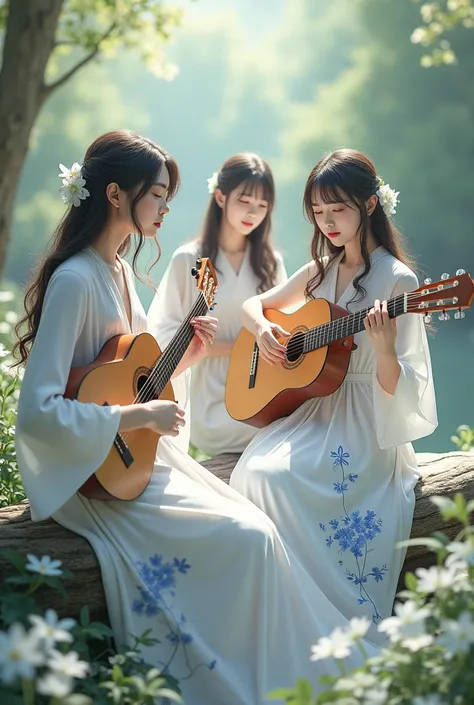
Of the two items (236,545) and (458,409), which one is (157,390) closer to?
(236,545)

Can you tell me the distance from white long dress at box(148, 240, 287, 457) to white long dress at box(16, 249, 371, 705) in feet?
4.97

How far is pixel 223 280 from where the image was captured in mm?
4277

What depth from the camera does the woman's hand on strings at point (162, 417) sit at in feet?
8.24

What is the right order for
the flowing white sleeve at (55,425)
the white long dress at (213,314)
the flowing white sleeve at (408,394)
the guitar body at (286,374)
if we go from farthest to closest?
the white long dress at (213,314)
the guitar body at (286,374)
the flowing white sleeve at (408,394)
the flowing white sleeve at (55,425)

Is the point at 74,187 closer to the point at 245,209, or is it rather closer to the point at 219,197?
the point at 245,209

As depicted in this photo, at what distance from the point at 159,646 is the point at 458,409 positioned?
21.9 feet

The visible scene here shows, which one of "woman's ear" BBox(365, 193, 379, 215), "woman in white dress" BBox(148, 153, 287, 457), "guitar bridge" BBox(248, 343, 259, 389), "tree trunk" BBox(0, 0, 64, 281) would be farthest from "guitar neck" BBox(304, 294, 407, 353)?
"tree trunk" BBox(0, 0, 64, 281)

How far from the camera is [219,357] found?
4.23m

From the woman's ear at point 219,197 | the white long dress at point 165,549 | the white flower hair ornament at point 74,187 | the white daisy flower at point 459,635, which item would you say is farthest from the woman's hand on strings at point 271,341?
the white daisy flower at point 459,635

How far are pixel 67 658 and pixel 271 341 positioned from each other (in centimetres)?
192

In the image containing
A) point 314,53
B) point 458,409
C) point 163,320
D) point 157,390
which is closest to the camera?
point 157,390

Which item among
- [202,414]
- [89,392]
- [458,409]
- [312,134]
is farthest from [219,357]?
[312,134]

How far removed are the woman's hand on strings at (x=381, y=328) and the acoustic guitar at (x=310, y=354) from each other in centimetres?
5

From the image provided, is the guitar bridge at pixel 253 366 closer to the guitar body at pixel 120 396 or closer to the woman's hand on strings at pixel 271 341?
the woman's hand on strings at pixel 271 341
